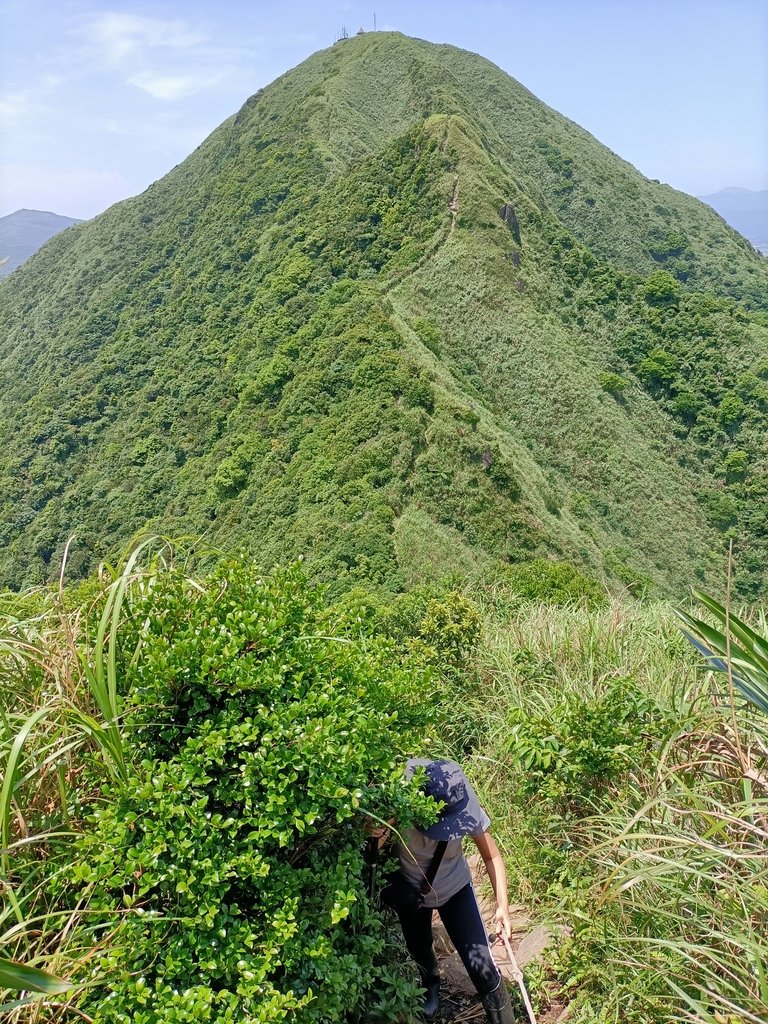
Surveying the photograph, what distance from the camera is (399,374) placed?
30.3 metres

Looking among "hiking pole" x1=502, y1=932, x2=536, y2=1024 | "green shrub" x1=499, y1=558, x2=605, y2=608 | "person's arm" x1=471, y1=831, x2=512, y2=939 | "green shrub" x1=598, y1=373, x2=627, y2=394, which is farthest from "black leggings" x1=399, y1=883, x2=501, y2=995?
"green shrub" x1=598, y1=373, x2=627, y2=394

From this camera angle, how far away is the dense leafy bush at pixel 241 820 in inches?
70.6

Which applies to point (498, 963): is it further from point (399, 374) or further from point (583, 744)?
point (399, 374)

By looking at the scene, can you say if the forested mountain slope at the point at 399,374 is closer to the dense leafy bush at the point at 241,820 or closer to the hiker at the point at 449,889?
the hiker at the point at 449,889

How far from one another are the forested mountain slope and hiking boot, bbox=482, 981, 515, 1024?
2066 cm

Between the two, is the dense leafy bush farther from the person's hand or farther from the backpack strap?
the person's hand

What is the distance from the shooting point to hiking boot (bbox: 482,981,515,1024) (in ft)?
8.63

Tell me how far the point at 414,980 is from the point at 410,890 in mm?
302

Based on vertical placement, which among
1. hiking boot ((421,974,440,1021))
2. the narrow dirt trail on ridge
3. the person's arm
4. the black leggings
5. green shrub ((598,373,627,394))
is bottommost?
the narrow dirt trail on ridge

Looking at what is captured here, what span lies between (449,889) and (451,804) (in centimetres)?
35

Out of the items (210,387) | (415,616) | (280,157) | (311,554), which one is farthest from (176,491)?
(280,157)

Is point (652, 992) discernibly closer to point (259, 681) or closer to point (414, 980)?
point (414, 980)

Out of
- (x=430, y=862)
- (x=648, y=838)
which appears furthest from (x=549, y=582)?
(x=648, y=838)

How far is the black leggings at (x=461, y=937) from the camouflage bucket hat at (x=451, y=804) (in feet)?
1.08
